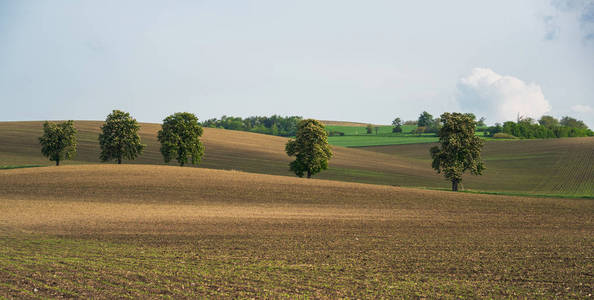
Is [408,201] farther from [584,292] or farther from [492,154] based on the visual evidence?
[492,154]

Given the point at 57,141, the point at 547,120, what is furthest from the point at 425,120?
the point at 57,141

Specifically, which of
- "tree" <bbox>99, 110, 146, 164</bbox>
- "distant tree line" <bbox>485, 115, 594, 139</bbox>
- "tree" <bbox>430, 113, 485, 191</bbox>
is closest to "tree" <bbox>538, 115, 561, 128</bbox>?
"distant tree line" <bbox>485, 115, 594, 139</bbox>

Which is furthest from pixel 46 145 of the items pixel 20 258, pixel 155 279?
pixel 155 279

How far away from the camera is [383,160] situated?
9762cm

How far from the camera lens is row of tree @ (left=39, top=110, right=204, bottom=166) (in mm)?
62719

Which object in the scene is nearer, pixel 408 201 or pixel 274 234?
pixel 274 234

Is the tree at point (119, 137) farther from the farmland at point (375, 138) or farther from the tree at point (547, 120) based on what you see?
the tree at point (547, 120)

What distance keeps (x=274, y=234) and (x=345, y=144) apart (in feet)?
374

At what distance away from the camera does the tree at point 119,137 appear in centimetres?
6253

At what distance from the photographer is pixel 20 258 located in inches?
642

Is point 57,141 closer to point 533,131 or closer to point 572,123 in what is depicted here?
point 533,131

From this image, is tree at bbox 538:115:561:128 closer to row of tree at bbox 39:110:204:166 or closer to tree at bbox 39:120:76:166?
row of tree at bbox 39:110:204:166

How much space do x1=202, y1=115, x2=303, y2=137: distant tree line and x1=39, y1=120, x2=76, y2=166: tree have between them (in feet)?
322

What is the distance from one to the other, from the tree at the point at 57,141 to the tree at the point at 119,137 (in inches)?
177
